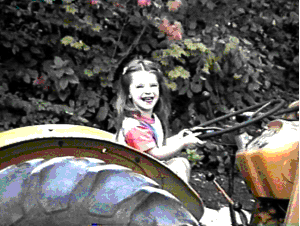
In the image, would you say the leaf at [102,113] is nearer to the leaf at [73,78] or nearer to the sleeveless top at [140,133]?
the leaf at [73,78]

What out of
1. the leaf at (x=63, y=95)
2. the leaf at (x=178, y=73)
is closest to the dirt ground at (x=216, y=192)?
the leaf at (x=178, y=73)

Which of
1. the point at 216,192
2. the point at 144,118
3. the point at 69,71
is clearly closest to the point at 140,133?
the point at 144,118

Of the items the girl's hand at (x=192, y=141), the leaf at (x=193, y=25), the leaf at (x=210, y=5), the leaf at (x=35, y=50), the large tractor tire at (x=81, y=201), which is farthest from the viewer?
the leaf at (x=193, y=25)

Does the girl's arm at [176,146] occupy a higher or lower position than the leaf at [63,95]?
lower

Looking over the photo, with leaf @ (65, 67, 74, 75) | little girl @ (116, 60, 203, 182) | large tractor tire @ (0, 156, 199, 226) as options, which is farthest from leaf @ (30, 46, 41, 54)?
large tractor tire @ (0, 156, 199, 226)

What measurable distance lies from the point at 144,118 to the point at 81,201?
3.91 ft

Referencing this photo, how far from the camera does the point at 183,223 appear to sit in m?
1.14

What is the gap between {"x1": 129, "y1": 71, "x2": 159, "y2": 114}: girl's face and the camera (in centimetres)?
222

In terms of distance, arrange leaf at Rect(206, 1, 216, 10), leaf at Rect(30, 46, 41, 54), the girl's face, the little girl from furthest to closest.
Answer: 1. leaf at Rect(206, 1, 216, 10)
2. leaf at Rect(30, 46, 41, 54)
3. the girl's face
4. the little girl

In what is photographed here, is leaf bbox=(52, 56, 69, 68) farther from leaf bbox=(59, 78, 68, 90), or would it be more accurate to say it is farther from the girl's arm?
the girl's arm

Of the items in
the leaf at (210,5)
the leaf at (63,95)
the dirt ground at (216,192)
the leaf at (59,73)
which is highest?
the leaf at (210,5)

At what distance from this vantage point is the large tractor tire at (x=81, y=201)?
3.71 ft

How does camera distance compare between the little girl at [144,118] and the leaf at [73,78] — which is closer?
the little girl at [144,118]

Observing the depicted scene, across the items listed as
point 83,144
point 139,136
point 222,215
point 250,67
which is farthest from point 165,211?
point 250,67
